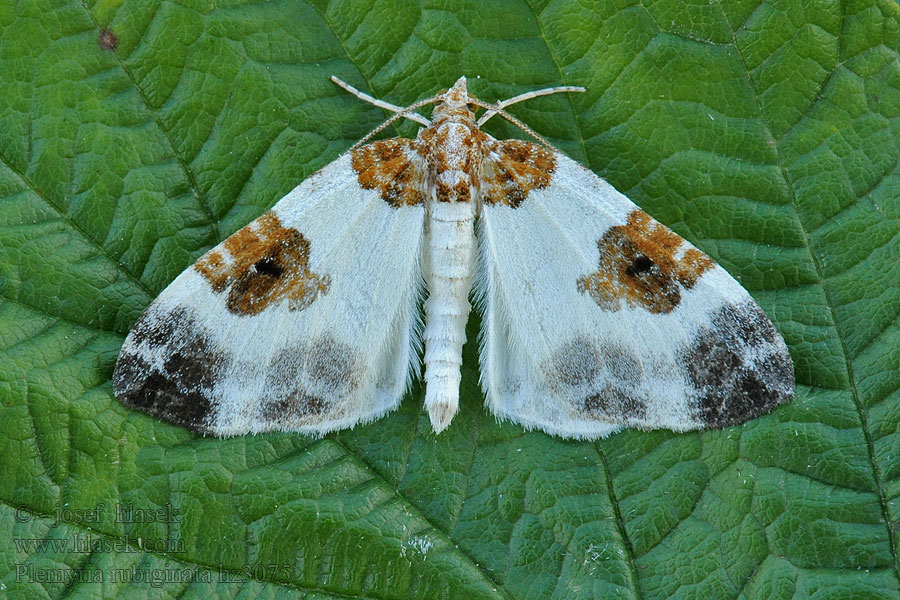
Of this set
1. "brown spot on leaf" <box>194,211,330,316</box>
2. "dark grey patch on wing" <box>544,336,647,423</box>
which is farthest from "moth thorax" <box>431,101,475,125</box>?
"dark grey patch on wing" <box>544,336,647,423</box>

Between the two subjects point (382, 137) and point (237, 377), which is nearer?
point (237, 377)

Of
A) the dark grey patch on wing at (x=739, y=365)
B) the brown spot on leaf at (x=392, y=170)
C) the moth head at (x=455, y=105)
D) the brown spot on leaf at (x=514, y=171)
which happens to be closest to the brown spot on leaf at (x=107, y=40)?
the brown spot on leaf at (x=392, y=170)

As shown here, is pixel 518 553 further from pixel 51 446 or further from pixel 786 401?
pixel 51 446

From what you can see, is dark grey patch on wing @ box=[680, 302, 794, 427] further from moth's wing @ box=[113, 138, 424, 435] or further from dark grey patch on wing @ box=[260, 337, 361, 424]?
dark grey patch on wing @ box=[260, 337, 361, 424]

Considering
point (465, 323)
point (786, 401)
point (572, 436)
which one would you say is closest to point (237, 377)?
point (465, 323)
